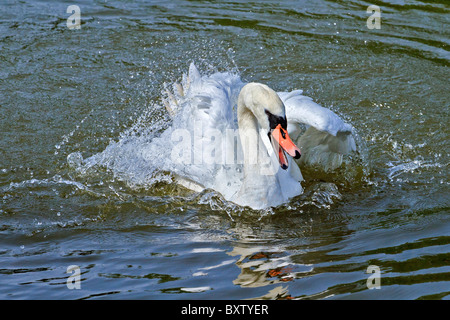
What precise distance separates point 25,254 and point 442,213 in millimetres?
3725

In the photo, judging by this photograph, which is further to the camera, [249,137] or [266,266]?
[249,137]

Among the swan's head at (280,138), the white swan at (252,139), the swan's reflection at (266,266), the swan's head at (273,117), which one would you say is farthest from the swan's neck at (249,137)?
the swan's reflection at (266,266)

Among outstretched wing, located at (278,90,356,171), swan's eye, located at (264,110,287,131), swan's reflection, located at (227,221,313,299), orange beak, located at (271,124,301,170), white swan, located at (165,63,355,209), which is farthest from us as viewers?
outstretched wing, located at (278,90,356,171)

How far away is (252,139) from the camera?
624cm

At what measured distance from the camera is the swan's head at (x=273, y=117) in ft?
18.3

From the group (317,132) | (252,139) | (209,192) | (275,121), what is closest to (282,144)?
(275,121)

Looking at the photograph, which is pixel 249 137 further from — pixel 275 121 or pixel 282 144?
pixel 282 144

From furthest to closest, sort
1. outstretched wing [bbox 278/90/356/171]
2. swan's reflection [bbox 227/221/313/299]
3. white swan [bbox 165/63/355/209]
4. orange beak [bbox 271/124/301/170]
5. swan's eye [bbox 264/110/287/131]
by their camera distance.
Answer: outstretched wing [bbox 278/90/356/171], white swan [bbox 165/63/355/209], swan's eye [bbox 264/110/287/131], orange beak [bbox 271/124/301/170], swan's reflection [bbox 227/221/313/299]

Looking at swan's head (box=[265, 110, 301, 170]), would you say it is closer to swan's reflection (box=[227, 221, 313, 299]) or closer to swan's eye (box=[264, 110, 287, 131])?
swan's eye (box=[264, 110, 287, 131])

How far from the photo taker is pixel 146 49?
10.4m

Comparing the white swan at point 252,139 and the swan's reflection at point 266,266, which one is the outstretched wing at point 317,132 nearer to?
the white swan at point 252,139

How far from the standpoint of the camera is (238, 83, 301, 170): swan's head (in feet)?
18.3

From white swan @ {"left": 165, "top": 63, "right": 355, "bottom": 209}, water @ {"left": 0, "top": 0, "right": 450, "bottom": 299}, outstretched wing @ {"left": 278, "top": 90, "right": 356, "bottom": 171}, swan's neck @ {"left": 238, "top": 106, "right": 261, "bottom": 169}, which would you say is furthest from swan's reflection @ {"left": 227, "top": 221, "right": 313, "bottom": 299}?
outstretched wing @ {"left": 278, "top": 90, "right": 356, "bottom": 171}

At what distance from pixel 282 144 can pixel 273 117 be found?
29 centimetres
